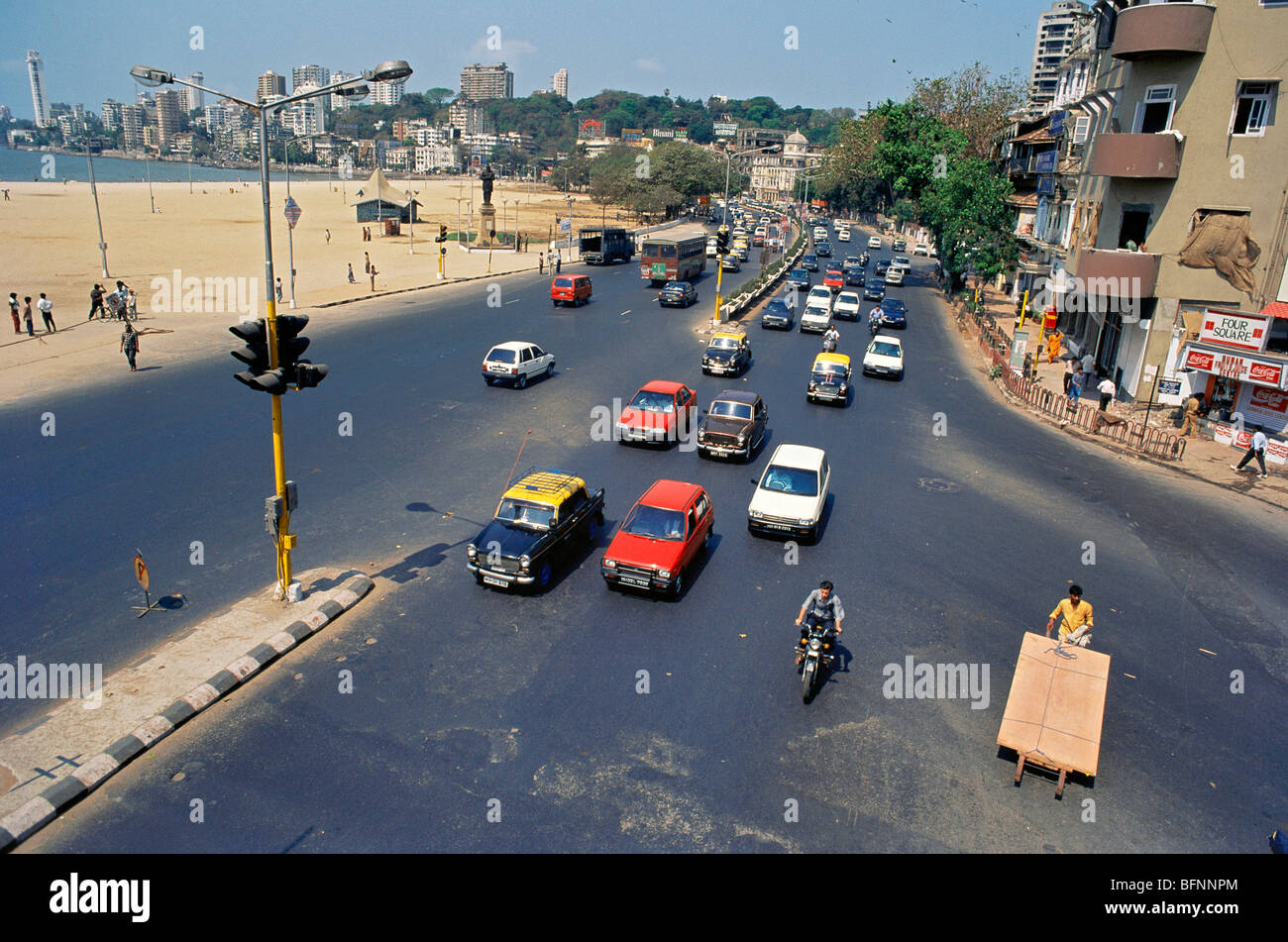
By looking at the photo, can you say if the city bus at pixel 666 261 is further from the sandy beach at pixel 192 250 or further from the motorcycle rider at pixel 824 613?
the motorcycle rider at pixel 824 613

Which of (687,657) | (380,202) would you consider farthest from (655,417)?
(380,202)

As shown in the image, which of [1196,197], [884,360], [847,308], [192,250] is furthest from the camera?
[192,250]

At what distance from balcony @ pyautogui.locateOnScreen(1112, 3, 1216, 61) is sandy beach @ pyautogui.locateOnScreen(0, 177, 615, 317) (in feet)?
121

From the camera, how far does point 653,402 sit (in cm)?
2238

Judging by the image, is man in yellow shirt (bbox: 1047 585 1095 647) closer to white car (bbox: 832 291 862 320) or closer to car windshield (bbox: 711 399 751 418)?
car windshield (bbox: 711 399 751 418)

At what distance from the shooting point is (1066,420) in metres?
27.2

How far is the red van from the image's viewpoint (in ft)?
142

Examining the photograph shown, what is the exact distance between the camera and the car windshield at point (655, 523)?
573 inches

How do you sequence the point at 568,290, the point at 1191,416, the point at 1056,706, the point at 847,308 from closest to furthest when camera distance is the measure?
1. the point at 1056,706
2. the point at 1191,416
3. the point at 568,290
4. the point at 847,308

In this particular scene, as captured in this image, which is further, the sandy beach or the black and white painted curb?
the sandy beach

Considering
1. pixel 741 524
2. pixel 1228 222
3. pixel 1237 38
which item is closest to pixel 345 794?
pixel 741 524

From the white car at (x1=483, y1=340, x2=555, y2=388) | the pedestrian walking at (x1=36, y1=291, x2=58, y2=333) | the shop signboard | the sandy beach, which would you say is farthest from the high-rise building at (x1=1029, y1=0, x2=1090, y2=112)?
the pedestrian walking at (x1=36, y1=291, x2=58, y2=333)

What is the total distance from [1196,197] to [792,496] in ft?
68.8

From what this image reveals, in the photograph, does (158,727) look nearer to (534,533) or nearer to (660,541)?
(534,533)
